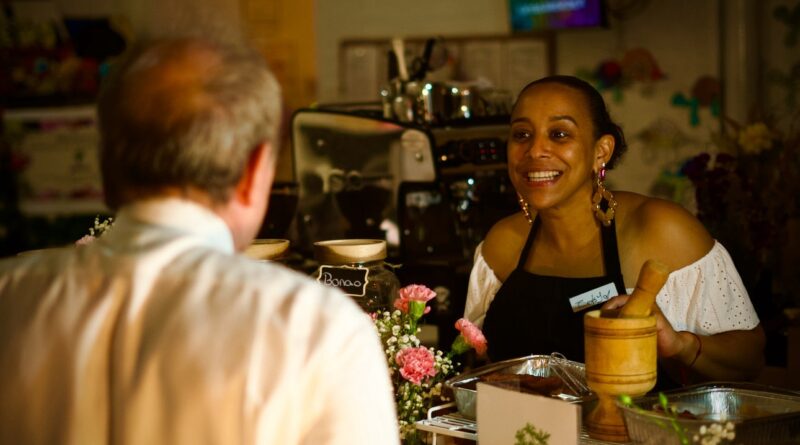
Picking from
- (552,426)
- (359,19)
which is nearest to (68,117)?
(359,19)

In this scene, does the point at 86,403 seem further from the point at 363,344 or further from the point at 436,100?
the point at 436,100

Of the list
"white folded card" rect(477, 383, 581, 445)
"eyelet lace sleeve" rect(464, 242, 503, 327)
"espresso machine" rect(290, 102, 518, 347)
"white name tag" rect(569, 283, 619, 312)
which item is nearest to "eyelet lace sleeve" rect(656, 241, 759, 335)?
"white name tag" rect(569, 283, 619, 312)

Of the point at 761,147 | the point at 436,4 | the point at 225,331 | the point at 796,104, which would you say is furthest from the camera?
the point at 436,4

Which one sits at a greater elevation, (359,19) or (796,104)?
(359,19)

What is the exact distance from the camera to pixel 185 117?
3.41 ft

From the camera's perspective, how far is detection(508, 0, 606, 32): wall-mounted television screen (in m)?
4.83

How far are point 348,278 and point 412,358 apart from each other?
12.2 inches

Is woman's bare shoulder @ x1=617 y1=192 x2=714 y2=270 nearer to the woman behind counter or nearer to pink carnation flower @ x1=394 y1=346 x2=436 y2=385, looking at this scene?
the woman behind counter

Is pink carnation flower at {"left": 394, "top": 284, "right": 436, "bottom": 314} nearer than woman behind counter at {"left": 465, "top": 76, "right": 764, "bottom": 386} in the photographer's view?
Yes

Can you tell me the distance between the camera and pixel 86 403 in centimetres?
104

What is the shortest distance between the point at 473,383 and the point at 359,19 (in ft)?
13.1

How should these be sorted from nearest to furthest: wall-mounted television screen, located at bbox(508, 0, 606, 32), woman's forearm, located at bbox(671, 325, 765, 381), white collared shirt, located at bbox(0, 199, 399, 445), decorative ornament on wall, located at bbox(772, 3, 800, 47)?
1. white collared shirt, located at bbox(0, 199, 399, 445)
2. woman's forearm, located at bbox(671, 325, 765, 381)
3. decorative ornament on wall, located at bbox(772, 3, 800, 47)
4. wall-mounted television screen, located at bbox(508, 0, 606, 32)

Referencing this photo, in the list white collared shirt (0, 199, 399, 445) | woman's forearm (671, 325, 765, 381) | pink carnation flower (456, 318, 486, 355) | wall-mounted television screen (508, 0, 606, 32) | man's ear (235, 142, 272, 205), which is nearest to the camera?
white collared shirt (0, 199, 399, 445)

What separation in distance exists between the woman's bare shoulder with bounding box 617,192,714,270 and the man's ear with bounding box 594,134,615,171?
0.15 meters
